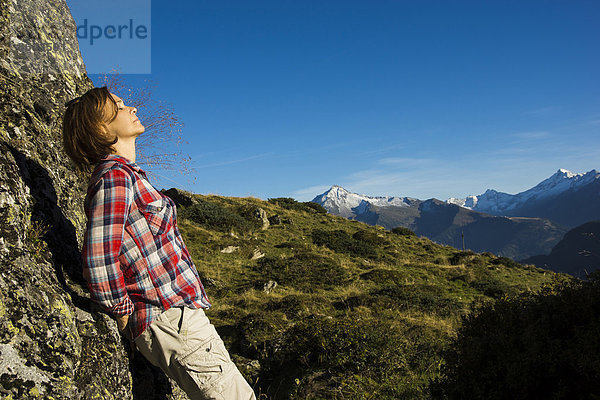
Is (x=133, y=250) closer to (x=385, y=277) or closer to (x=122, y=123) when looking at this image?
(x=122, y=123)

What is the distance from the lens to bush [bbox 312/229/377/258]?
24.1 m

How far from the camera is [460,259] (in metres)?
26.1

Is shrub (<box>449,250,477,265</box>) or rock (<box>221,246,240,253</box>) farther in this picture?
shrub (<box>449,250,477,265</box>)

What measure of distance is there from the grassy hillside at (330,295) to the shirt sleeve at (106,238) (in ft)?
11.5

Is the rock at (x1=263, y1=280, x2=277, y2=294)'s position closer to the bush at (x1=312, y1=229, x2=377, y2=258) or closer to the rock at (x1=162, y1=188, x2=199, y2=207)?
the bush at (x1=312, y1=229, x2=377, y2=258)

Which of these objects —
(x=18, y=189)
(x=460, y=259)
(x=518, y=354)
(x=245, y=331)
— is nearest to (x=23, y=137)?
(x=18, y=189)

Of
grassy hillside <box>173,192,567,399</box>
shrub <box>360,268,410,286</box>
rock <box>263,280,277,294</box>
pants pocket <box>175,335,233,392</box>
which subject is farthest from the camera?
shrub <box>360,268,410,286</box>

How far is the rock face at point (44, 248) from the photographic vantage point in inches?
84.2

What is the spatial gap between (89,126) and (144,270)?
109 cm

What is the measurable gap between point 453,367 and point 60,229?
472cm

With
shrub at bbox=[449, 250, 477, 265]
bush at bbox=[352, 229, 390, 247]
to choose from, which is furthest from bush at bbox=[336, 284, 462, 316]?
bush at bbox=[352, 229, 390, 247]

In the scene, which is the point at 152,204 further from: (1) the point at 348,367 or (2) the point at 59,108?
(1) the point at 348,367

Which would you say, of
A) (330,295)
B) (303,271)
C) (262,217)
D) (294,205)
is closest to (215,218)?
(262,217)

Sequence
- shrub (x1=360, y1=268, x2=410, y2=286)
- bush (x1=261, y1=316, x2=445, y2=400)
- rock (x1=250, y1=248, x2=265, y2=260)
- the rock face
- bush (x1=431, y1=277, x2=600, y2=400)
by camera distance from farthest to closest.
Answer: rock (x1=250, y1=248, x2=265, y2=260) < shrub (x1=360, y1=268, x2=410, y2=286) < bush (x1=261, y1=316, x2=445, y2=400) < bush (x1=431, y1=277, x2=600, y2=400) < the rock face
